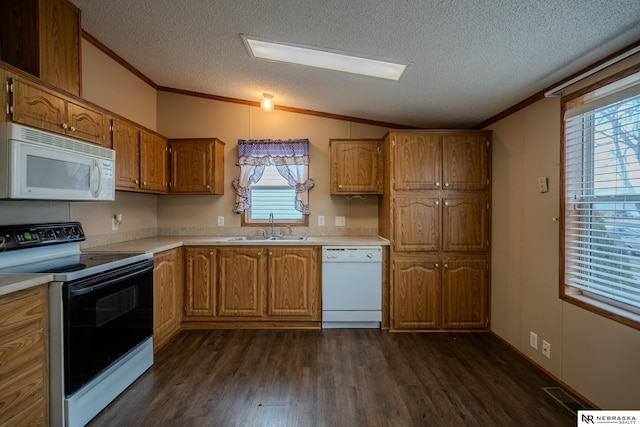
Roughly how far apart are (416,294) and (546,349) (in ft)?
3.59

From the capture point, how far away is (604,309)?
179cm

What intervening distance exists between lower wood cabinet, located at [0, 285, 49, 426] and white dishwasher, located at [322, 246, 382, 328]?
7.09 feet

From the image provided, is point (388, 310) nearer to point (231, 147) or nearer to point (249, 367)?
point (249, 367)

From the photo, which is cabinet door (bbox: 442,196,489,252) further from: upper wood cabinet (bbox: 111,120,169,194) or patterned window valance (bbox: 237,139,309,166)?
upper wood cabinet (bbox: 111,120,169,194)

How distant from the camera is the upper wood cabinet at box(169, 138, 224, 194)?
10.9 ft

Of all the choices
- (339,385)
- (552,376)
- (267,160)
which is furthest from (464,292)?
(267,160)

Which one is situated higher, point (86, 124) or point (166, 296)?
point (86, 124)

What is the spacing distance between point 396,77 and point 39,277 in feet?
9.01

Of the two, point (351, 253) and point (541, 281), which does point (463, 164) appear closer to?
point (541, 281)

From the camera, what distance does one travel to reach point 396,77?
246 centimetres

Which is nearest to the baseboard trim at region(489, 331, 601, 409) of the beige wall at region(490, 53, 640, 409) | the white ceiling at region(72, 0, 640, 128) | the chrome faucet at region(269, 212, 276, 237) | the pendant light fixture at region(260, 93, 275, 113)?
the beige wall at region(490, 53, 640, 409)

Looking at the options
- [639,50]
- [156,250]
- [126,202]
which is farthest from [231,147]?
[639,50]

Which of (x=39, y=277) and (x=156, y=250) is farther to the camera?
(x=156, y=250)

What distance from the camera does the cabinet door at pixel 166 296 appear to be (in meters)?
2.59
